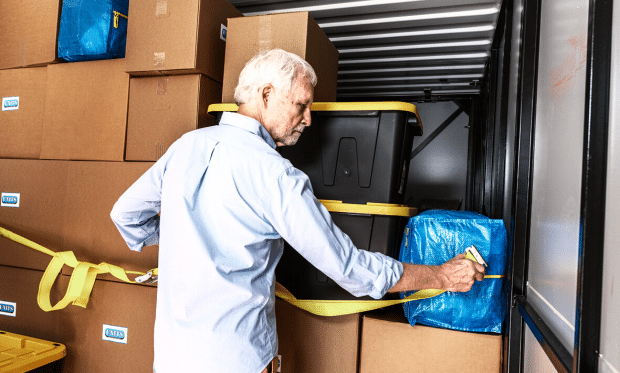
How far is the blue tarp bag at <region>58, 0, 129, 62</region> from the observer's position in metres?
2.20

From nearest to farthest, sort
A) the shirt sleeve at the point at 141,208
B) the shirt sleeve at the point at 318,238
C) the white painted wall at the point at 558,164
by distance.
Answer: the white painted wall at the point at 558,164 → the shirt sleeve at the point at 318,238 → the shirt sleeve at the point at 141,208

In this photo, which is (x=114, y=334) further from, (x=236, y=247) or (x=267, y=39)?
(x=267, y=39)

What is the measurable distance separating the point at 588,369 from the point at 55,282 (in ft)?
7.70

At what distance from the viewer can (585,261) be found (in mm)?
799

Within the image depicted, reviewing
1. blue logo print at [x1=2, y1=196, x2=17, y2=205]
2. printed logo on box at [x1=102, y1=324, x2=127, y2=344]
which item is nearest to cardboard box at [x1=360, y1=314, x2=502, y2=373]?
printed logo on box at [x1=102, y1=324, x2=127, y2=344]

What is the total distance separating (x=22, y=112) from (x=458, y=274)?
247cm

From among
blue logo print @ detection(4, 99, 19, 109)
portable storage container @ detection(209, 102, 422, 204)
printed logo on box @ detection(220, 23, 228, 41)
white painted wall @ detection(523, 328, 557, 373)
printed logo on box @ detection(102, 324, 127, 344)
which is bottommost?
printed logo on box @ detection(102, 324, 127, 344)

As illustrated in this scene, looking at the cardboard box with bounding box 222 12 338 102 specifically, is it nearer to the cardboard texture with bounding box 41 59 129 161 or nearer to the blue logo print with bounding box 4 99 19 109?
the cardboard texture with bounding box 41 59 129 161

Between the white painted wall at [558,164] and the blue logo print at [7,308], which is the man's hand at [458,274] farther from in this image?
the blue logo print at [7,308]

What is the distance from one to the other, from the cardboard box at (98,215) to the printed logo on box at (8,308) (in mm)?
439

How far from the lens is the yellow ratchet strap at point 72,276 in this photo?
202cm

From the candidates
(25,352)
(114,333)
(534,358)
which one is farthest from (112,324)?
(534,358)

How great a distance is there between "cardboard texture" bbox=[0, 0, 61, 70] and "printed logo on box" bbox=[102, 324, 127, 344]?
1.49 m

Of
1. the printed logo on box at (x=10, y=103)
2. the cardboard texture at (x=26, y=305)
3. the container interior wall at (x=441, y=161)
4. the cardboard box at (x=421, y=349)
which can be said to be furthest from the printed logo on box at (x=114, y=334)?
the container interior wall at (x=441, y=161)
